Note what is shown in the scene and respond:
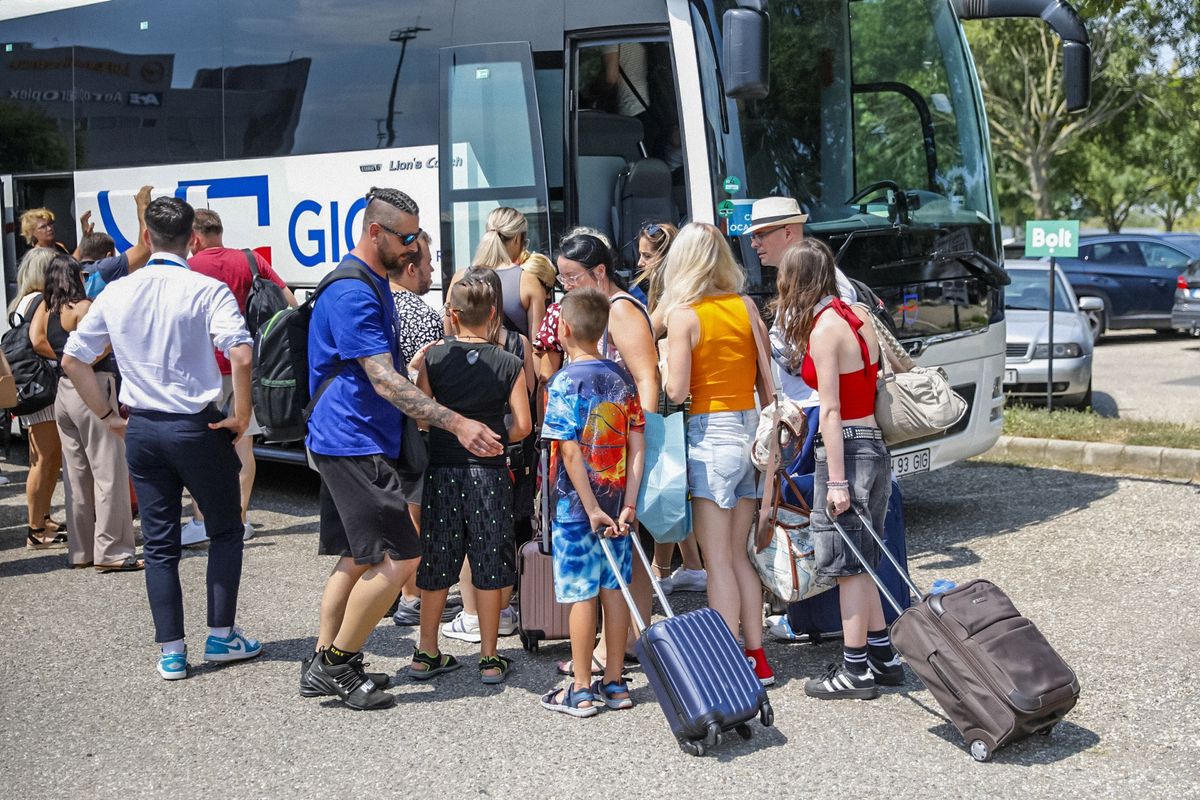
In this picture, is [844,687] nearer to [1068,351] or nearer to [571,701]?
[571,701]

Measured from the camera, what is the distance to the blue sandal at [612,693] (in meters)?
5.03

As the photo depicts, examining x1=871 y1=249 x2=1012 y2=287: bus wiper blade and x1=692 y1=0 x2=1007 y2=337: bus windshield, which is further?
x1=871 y1=249 x2=1012 y2=287: bus wiper blade

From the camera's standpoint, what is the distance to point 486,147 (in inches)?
305

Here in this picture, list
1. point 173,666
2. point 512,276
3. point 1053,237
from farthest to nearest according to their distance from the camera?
point 1053,237, point 512,276, point 173,666

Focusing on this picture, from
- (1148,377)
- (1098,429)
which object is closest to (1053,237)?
(1098,429)

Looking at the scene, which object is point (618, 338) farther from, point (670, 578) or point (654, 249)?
point (670, 578)

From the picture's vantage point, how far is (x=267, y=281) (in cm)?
762

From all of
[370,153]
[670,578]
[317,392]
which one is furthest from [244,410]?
[370,153]

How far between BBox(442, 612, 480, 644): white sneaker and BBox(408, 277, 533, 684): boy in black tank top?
542 millimetres

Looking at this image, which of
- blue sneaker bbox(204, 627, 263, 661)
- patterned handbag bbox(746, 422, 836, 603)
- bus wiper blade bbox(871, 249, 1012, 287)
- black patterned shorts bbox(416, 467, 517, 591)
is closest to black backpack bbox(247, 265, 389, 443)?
black patterned shorts bbox(416, 467, 517, 591)

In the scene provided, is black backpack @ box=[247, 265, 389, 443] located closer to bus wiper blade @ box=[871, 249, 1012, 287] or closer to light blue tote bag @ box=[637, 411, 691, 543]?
light blue tote bag @ box=[637, 411, 691, 543]

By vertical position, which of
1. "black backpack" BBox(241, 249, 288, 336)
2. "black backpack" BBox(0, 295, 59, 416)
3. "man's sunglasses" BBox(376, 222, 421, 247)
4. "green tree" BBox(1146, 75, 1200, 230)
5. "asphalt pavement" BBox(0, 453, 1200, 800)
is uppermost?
"green tree" BBox(1146, 75, 1200, 230)

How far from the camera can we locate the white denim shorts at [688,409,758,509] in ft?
16.8

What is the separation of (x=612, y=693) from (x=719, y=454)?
0.98 metres
